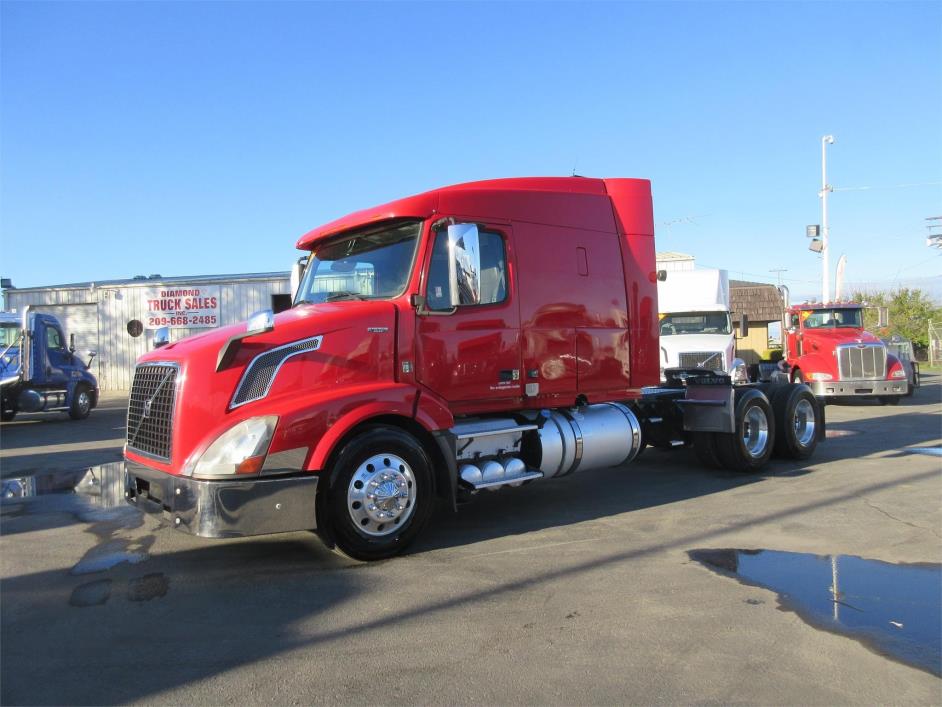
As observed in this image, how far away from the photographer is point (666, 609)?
13.9 ft

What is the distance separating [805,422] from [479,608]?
7.21m

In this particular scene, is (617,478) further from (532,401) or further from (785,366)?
(785,366)

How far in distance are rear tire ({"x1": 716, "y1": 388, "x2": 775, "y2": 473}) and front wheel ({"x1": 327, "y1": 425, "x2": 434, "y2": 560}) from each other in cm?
472

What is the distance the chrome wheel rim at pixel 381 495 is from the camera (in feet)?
16.6

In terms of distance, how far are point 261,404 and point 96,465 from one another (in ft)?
21.0

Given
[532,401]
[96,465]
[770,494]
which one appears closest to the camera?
[532,401]

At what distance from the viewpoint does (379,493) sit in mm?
5105

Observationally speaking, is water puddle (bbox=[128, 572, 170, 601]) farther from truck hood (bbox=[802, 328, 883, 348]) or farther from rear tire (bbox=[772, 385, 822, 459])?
truck hood (bbox=[802, 328, 883, 348])

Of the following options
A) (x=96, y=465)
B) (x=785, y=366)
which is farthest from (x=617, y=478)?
(x=785, y=366)

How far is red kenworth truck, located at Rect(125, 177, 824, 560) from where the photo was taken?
480 cm

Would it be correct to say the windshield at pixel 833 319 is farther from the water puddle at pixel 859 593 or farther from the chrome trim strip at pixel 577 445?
the water puddle at pixel 859 593

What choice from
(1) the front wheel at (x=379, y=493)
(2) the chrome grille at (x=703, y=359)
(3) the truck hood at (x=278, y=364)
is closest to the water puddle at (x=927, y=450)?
(2) the chrome grille at (x=703, y=359)

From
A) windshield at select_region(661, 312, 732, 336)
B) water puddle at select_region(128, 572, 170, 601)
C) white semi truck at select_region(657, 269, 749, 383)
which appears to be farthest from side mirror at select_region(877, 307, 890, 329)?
water puddle at select_region(128, 572, 170, 601)

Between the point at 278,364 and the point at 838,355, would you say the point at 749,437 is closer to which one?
the point at 278,364
